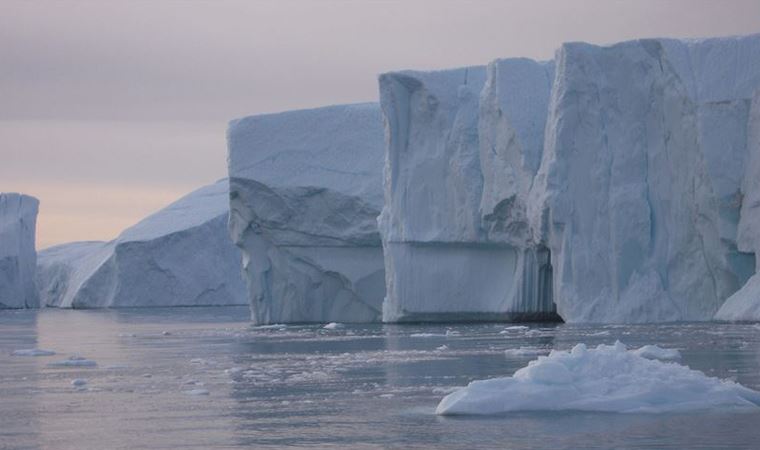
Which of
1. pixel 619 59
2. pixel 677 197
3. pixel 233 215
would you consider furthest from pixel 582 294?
pixel 233 215

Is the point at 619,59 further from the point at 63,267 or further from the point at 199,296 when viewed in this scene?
the point at 63,267

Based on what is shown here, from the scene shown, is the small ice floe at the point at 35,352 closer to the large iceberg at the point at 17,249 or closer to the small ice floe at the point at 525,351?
the small ice floe at the point at 525,351

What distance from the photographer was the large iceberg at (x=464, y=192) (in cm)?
2453

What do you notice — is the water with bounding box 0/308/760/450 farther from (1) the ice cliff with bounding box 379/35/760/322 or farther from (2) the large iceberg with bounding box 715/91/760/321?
(1) the ice cliff with bounding box 379/35/760/322

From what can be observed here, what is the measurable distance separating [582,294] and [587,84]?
11.5ft

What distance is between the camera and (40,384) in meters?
13.0

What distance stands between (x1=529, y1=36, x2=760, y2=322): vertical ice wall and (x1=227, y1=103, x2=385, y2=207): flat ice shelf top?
20.0ft

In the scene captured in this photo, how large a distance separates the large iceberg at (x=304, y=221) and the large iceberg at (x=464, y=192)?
1.90 meters

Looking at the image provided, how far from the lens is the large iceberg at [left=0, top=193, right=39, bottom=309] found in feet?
172

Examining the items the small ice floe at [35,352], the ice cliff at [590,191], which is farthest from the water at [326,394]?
the ice cliff at [590,191]

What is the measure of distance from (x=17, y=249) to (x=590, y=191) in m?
34.3

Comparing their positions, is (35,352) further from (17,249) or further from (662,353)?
(17,249)

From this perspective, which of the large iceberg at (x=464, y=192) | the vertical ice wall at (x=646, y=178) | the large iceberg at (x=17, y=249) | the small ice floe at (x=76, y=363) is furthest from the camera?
the large iceberg at (x=17, y=249)

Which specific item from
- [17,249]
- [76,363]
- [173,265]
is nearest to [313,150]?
[76,363]
